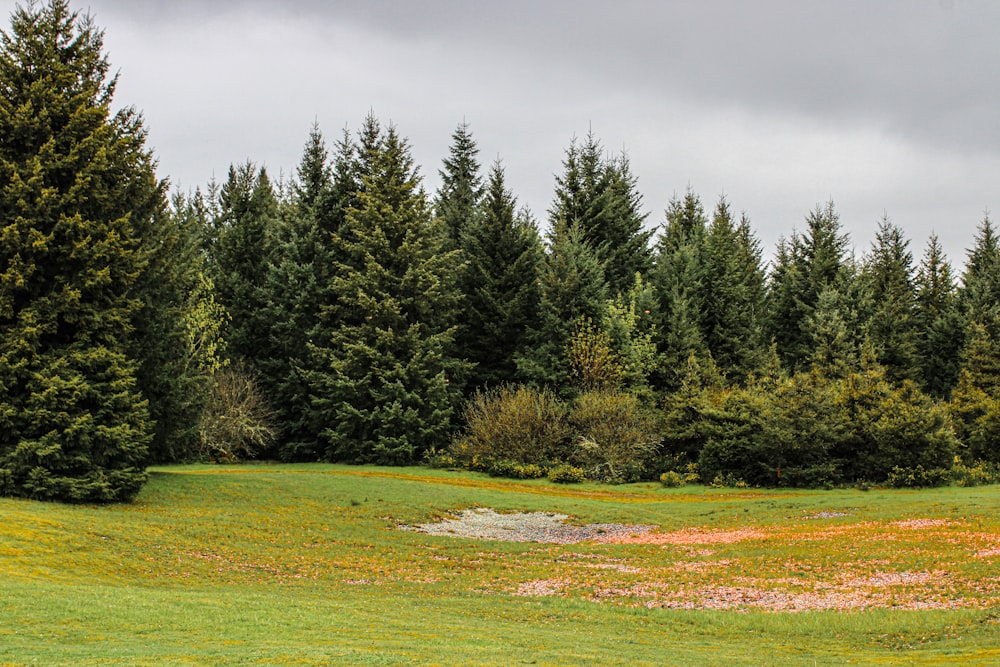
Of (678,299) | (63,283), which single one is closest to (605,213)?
(678,299)

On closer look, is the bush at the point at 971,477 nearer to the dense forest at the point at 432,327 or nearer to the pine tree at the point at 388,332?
the dense forest at the point at 432,327

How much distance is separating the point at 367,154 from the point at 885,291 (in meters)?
43.2

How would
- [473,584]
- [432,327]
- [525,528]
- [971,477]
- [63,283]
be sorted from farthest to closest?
1. [432,327]
2. [971,477]
3. [525,528]
4. [63,283]
5. [473,584]

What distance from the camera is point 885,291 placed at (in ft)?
212

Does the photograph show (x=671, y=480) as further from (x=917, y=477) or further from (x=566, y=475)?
(x=917, y=477)

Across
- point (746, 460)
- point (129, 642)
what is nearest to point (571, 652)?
point (129, 642)

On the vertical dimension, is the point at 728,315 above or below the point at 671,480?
above

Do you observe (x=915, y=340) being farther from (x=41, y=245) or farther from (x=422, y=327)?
(x=41, y=245)

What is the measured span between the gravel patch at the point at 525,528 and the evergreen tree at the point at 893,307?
35.3 meters

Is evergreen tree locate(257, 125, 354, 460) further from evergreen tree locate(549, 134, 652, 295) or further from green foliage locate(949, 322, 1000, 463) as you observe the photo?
green foliage locate(949, 322, 1000, 463)

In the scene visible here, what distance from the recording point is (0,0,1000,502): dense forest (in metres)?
26.8

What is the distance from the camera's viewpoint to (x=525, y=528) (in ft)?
94.8

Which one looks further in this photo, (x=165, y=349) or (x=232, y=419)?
(x=232, y=419)

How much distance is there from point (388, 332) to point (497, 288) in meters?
10.5
